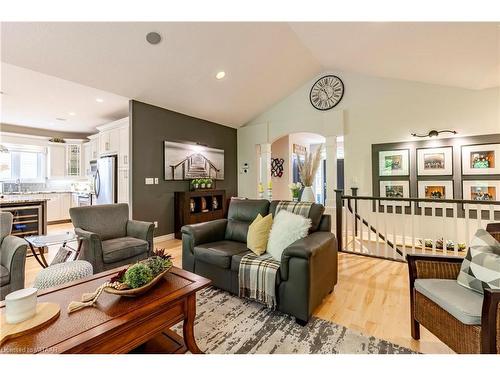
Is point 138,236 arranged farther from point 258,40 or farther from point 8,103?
point 8,103

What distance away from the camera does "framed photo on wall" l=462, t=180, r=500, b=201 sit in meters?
3.71

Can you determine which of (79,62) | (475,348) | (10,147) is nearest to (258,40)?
(79,62)

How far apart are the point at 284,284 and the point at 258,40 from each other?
3.49m

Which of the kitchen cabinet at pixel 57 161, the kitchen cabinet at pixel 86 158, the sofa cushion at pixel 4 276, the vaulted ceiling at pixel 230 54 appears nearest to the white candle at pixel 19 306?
the sofa cushion at pixel 4 276

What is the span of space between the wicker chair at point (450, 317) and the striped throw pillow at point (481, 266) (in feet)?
0.42

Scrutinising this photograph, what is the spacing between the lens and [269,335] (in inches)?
68.7

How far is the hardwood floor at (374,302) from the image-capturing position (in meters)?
1.75

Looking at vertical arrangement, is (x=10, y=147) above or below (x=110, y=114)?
below

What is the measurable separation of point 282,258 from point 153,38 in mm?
3109

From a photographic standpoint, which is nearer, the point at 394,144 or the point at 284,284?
the point at 284,284

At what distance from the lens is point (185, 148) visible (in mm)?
5062

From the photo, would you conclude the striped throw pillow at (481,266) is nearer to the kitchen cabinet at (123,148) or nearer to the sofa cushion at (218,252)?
the sofa cushion at (218,252)

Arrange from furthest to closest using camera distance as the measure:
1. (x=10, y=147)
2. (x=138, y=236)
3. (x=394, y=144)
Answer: (x=10, y=147) → (x=394, y=144) → (x=138, y=236)
